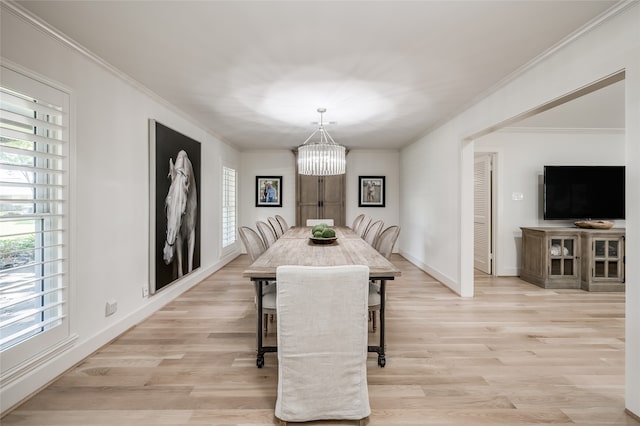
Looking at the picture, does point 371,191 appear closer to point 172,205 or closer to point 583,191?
point 583,191

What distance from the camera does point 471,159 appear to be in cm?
413

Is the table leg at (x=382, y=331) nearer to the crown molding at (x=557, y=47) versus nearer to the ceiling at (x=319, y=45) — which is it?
the ceiling at (x=319, y=45)

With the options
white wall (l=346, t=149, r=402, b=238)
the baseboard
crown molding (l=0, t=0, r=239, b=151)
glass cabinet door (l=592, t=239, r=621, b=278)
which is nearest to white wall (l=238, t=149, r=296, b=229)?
white wall (l=346, t=149, r=402, b=238)

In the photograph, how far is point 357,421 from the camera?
177 centimetres

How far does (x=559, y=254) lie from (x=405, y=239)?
2777mm

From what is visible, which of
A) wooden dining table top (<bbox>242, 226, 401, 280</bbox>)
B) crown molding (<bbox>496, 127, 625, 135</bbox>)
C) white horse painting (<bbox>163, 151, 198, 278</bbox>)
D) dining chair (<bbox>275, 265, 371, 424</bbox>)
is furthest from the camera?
crown molding (<bbox>496, 127, 625, 135</bbox>)

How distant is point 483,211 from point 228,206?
15.1ft

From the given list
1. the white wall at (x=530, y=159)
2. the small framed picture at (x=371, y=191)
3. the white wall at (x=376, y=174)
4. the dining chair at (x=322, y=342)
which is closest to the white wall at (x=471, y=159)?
the white wall at (x=376, y=174)

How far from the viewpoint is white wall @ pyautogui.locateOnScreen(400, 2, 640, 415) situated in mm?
1820

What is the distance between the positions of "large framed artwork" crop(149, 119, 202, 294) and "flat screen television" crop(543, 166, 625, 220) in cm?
513

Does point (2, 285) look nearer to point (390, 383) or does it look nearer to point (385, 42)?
point (390, 383)

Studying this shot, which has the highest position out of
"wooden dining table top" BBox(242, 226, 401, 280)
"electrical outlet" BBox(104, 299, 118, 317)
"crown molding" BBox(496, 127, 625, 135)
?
"crown molding" BBox(496, 127, 625, 135)

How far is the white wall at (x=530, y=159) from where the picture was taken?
511 cm

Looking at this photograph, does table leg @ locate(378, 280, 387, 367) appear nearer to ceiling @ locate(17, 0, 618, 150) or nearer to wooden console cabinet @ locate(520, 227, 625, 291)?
ceiling @ locate(17, 0, 618, 150)
